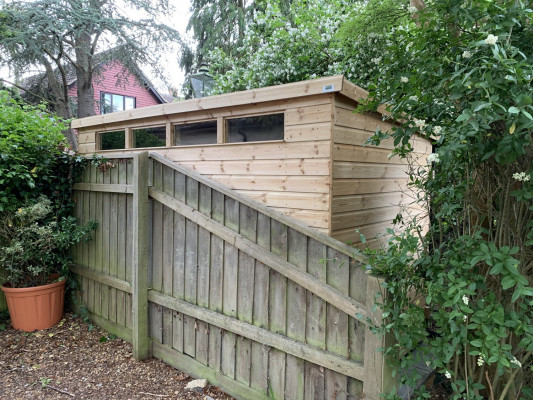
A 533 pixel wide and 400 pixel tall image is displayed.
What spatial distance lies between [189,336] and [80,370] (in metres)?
1.09

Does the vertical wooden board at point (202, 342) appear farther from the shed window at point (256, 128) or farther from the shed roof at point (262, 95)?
the shed roof at point (262, 95)

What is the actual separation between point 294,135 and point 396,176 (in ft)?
5.21

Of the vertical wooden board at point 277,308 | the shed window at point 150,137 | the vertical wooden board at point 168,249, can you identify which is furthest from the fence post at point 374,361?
the shed window at point 150,137

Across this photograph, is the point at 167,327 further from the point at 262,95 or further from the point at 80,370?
the point at 262,95

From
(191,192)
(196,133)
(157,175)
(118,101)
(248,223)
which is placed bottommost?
(248,223)

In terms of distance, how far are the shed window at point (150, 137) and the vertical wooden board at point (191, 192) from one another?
0.99 m

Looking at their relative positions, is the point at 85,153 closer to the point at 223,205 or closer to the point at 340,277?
the point at 223,205

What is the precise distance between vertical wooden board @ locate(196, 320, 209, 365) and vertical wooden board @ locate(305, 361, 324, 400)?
99 centimetres

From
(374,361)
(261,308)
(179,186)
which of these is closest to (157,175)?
(179,186)

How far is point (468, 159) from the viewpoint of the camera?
1.68m

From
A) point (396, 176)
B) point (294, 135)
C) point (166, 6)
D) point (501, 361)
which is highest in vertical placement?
point (166, 6)

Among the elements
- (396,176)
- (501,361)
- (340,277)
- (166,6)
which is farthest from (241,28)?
(501,361)

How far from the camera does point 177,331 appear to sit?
329cm

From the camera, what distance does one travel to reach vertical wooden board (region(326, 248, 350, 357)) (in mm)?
2227
